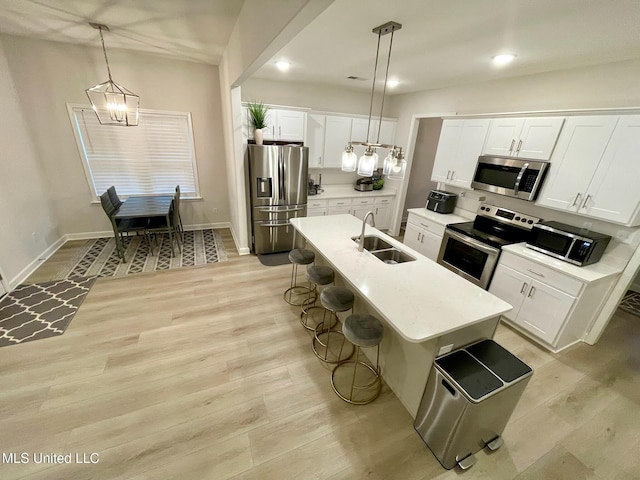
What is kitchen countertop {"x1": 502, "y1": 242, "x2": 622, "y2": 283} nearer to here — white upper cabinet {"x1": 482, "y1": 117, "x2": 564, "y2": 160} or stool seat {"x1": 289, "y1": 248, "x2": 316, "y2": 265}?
white upper cabinet {"x1": 482, "y1": 117, "x2": 564, "y2": 160}

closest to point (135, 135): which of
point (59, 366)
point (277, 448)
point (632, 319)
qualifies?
point (59, 366)

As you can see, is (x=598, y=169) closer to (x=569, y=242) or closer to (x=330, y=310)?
(x=569, y=242)

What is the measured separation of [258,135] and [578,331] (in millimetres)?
4419

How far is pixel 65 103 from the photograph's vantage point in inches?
148

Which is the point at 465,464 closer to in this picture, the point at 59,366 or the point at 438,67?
the point at 59,366

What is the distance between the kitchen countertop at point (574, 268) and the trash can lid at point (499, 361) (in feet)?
4.15

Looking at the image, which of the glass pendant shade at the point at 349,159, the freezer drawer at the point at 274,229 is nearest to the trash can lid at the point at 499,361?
the glass pendant shade at the point at 349,159

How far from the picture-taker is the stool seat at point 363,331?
1788 mm

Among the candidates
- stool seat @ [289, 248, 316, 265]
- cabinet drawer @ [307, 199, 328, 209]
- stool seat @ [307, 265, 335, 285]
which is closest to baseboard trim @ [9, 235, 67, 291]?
stool seat @ [289, 248, 316, 265]

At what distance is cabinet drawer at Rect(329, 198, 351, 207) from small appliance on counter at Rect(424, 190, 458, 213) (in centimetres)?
145

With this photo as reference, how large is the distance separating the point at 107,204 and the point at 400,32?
4.06m

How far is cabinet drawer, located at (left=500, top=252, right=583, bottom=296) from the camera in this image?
2.29 meters

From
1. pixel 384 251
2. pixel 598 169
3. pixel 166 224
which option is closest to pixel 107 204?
pixel 166 224

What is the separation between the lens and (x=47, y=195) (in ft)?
13.0
